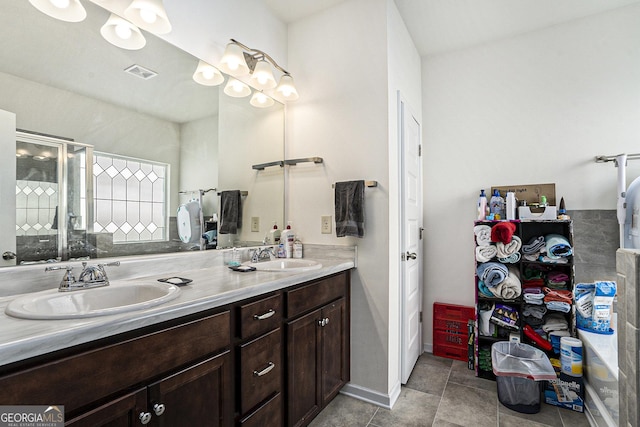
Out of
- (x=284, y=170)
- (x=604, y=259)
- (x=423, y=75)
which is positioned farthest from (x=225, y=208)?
(x=604, y=259)

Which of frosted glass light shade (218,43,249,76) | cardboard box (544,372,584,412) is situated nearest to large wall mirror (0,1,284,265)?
frosted glass light shade (218,43,249,76)

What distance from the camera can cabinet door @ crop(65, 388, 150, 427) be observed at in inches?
31.1

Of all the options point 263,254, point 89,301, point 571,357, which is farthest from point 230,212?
point 571,357

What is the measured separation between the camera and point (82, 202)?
4.33 ft

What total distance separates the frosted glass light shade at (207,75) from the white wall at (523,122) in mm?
1978

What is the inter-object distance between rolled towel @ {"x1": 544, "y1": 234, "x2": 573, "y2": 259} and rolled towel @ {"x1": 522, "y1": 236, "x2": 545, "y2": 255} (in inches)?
1.5

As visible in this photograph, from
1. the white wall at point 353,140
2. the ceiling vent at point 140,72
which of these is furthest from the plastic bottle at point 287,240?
the ceiling vent at point 140,72

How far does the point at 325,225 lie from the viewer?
224 centimetres

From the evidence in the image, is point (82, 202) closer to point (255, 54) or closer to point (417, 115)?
point (255, 54)

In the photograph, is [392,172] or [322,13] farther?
[322,13]

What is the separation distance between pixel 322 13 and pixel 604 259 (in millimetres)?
2785

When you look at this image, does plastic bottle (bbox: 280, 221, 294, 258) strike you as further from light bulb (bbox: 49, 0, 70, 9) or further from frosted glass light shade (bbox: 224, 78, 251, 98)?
light bulb (bbox: 49, 0, 70, 9)

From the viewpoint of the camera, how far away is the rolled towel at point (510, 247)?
227cm

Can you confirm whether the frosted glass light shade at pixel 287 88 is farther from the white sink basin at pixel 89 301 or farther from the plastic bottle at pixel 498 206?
the plastic bottle at pixel 498 206
